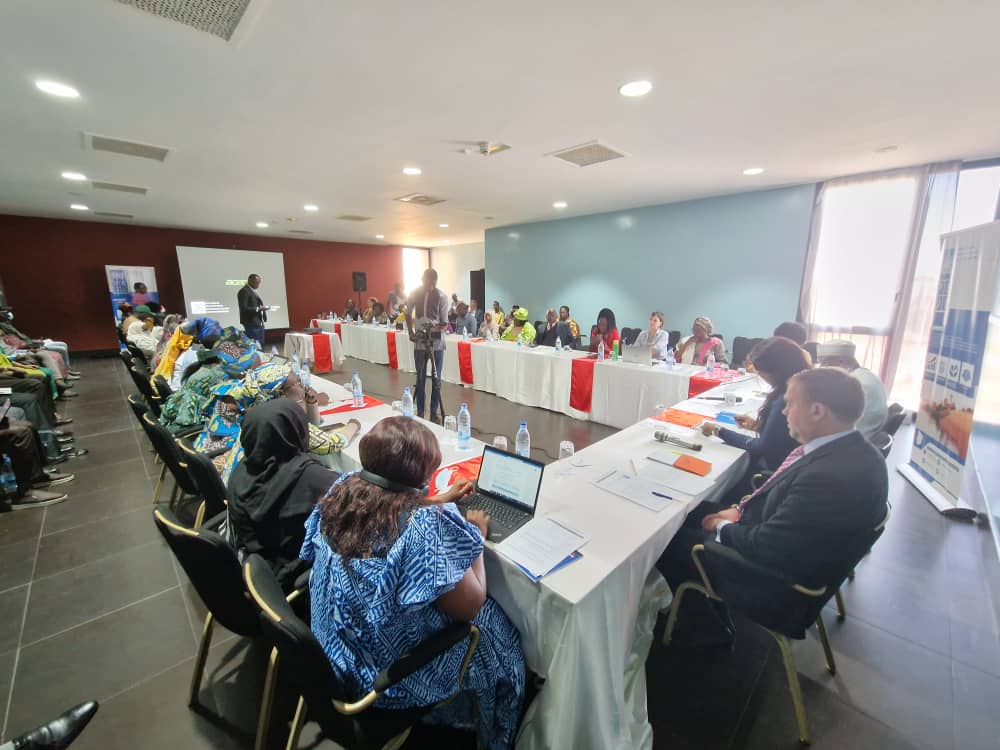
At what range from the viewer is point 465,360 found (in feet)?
19.9

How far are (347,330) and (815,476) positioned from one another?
8.70 meters

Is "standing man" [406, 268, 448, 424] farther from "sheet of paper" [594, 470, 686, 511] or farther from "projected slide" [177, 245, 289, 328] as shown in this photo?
"projected slide" [177, 245, 289, 328]

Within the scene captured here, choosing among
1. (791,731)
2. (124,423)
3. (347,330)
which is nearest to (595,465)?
(791,731)

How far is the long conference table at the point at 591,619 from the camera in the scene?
1.12m

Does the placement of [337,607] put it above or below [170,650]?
above

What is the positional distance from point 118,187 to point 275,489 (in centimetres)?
654

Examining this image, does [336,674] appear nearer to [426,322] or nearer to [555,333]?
[426,322]

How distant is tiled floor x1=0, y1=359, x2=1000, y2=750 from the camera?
4.62 ft

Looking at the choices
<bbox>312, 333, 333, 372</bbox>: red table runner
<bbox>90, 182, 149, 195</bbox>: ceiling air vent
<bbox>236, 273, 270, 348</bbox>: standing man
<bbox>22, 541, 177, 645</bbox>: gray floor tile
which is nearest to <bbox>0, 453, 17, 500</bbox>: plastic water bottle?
<bbox>22, 541, 177, 645</bbox>: gray floor tile

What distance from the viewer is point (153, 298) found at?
365 inches

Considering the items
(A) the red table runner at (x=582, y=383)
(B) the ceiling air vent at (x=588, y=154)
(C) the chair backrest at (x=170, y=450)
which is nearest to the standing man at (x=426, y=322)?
(A) the red table runner at (x=582, y=383)

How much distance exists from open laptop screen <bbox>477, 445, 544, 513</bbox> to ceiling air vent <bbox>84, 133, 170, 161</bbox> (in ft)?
14.8

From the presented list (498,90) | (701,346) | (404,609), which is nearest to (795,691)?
(404,609)

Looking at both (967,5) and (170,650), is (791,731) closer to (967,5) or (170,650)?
(170,650)
